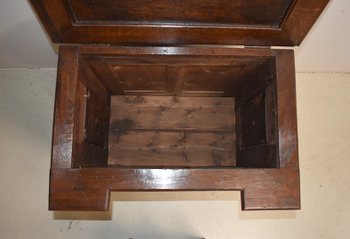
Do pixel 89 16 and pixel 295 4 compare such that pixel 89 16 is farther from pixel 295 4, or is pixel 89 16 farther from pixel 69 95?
pixel 295 4

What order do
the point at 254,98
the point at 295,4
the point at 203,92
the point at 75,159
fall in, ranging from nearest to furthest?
1. the point at 295,4
2. the point at 75,159
3. the point at 254,98
4. the point at 203,92

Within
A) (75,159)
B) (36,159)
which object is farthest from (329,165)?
(36,159)

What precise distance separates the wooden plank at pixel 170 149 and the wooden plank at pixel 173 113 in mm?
28

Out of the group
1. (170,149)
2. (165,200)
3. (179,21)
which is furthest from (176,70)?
(165,200)

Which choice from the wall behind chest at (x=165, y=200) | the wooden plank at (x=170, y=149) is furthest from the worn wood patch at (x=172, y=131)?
the wall behind chest at (x=165, y=200)

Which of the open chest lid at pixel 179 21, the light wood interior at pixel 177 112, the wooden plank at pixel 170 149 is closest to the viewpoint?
the open chest lid at pixel 179 21

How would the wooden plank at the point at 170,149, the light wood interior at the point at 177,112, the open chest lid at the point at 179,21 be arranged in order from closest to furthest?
the open chest lid at the point at 179,21, the light wood interior at the point at 177,112, the wooden plank at the point at 170,149

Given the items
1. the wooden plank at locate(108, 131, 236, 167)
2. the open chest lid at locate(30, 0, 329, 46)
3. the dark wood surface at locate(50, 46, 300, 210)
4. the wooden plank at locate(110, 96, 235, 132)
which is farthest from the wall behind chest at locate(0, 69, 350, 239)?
the open chest lid at locate(30, 0, 329, 46)

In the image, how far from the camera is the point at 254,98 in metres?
0.81

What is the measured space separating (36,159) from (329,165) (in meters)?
1.02

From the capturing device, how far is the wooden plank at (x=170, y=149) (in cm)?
96

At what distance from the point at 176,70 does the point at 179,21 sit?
193mm

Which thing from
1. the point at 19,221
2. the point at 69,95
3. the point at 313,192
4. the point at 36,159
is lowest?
the point at 19,221

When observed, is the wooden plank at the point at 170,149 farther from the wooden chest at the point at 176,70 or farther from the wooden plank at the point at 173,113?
the wooden chest at the point at 176,70
